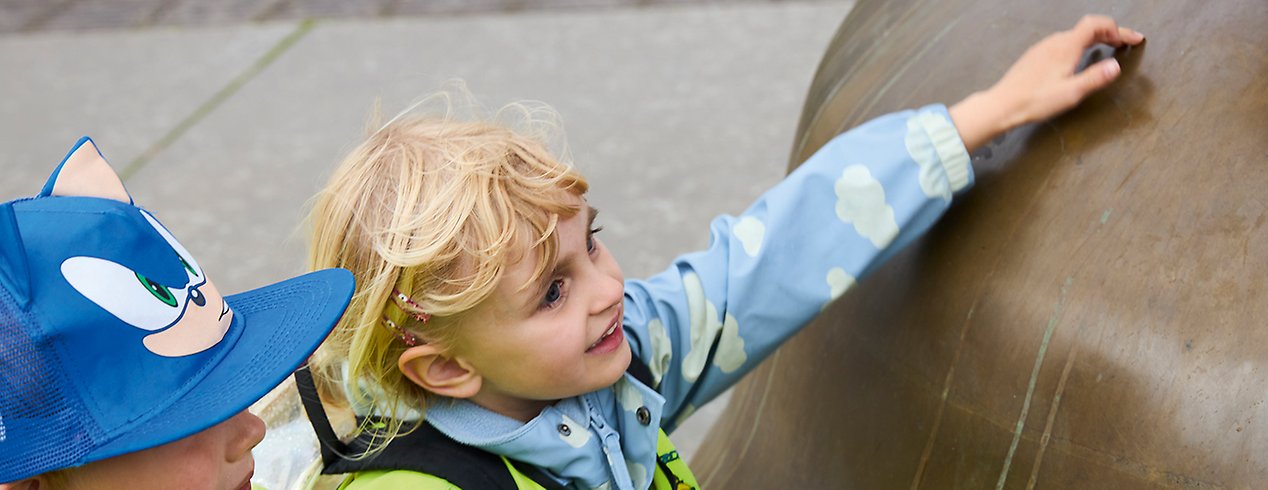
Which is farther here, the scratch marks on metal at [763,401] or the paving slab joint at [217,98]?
the paving slab joint at [217,98]

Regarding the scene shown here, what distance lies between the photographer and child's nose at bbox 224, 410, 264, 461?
4.18ft

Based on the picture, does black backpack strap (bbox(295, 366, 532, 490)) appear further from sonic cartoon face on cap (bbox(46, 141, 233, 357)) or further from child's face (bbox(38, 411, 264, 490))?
sonic cartoon face on cap (bbox(46, 141, 233, 357))

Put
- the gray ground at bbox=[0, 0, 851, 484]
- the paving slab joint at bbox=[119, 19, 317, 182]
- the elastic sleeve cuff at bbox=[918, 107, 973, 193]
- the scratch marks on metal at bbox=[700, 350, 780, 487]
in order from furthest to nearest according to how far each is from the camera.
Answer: the paving slab joint at bbox=[119, 19, 317, 182] < the gray ground at bbox=[0, 0, 851, 484] < the scratch marks on metal at bbox=[700, 350, 780, 487] < the elastic sleeve cuff at bbox=[918, 107, 973, 193]

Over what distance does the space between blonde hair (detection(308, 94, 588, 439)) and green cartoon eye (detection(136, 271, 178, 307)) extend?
263mm

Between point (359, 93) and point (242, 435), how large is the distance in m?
3.35

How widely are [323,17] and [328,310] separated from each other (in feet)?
13.6

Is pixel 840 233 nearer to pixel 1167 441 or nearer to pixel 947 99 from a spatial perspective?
pixel 947 99

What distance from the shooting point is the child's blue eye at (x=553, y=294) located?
4.82 feet

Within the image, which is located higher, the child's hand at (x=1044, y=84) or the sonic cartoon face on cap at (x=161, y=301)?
the sonic cartoon face on cap at (x=161, y=301)

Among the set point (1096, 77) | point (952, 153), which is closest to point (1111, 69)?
point (1096, 77)

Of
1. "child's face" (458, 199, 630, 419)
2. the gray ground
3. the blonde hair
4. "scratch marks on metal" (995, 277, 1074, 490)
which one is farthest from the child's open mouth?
the gray ground

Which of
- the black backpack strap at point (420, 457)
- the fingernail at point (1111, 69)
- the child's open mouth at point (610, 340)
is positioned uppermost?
the fingernail at point (1111, 69)

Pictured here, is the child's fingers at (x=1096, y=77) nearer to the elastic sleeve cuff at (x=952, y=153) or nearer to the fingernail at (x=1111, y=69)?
the fingernail at (x=1111, y=69)

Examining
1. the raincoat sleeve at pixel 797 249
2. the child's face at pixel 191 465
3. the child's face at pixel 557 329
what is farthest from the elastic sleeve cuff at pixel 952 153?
the child's face at pixel 191 465
